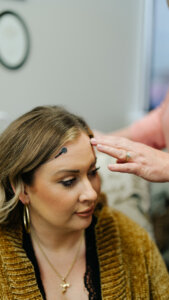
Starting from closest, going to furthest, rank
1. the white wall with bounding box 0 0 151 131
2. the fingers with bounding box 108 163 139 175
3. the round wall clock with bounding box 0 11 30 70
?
the fingers with bounding box 108 163 139 175 → the round wall clock with bounding box 0 11 30 70 → the white wall with bounding box 0 0 151 131

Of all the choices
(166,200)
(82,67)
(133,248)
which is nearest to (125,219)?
(133,248)

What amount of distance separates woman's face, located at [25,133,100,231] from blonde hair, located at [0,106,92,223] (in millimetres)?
35

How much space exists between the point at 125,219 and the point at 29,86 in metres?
1.31

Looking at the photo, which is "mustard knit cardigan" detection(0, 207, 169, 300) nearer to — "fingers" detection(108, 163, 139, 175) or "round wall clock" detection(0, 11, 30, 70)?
"fingers" detection(108, 163, 139, 175)

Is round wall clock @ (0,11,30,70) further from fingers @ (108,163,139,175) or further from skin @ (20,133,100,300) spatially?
fingers @ (108,163,139,175)

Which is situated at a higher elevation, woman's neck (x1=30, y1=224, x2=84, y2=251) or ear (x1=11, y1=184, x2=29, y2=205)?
ear (x1=11, y1=184, x2=29, y2=205)

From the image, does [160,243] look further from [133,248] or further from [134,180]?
[133,248]

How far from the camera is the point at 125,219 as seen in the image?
1407 millimetres

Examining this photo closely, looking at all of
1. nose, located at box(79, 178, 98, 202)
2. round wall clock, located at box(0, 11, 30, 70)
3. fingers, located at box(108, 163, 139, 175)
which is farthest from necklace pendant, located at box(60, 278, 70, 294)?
round wall clock, located at box(0, 11, 30, 70)

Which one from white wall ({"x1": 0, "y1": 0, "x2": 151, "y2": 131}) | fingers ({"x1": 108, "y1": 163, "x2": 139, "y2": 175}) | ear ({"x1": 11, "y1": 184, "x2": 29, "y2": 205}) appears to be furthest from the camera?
white wall ({"x1": 0, "y1": 0, "x2": 151, "y2": 131})

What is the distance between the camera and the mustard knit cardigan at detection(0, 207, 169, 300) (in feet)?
3.68

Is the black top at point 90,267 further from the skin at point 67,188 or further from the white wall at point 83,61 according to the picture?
the white wall at point 83,61

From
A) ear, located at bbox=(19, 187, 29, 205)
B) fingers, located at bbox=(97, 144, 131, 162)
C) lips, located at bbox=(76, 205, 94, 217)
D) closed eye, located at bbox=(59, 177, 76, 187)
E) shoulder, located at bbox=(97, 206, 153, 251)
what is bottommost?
shoulder, located at bbox=(97, 206, 153, 251)

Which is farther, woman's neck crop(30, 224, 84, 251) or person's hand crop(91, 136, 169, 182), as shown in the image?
woman's neck crop(30, 224, 84, 251)
